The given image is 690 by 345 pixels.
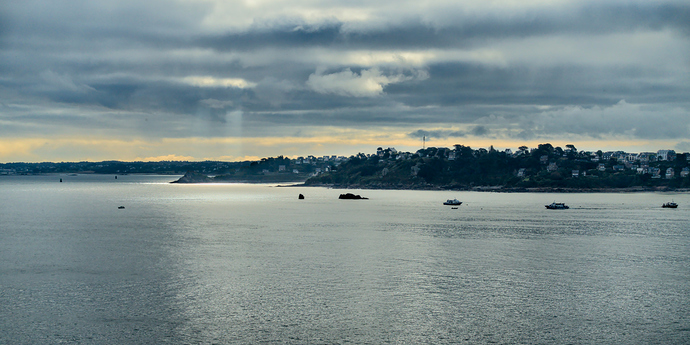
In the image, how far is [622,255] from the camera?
267ft

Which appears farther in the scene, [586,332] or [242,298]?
[242,298]

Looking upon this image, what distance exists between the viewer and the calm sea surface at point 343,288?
43312mm

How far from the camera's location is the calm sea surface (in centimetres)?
4331

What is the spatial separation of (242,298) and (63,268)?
95.7 ft

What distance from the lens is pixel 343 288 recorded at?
57.8 m

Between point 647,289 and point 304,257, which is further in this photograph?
point 304,257

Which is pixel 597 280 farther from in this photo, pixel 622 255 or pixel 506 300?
pixel 622 255

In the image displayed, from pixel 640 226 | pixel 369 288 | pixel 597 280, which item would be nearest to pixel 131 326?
pixel 369 288

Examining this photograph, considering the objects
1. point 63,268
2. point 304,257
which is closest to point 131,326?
point 63,268

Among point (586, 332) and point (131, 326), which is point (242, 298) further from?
point (586, 332)

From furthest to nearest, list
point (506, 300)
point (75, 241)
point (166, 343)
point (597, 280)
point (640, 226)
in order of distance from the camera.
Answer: point (640, 226)
point (75, 241)
point (597, 280)
point (506, 300)
point (166, 343)

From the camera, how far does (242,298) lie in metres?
53.8

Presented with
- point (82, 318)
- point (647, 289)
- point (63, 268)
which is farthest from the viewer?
point (63, 268)

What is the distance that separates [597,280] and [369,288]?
26.8m
